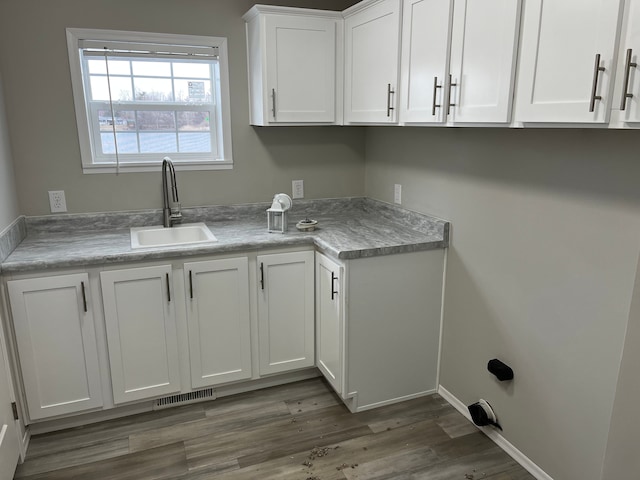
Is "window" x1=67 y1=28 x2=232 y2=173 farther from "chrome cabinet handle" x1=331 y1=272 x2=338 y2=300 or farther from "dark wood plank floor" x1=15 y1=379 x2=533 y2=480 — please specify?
"dark wood plank floor" x1=15 y1=379 x2=533 y2=480

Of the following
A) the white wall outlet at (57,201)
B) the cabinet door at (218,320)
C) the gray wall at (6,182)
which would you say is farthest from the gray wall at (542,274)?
the gray wall at (6,182)

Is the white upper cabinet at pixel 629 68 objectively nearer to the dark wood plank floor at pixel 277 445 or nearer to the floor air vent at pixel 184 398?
the dark wood plank floor at pixel 277 445

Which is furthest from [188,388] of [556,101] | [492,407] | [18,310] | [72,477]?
[556,101]

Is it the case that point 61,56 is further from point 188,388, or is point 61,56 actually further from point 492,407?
point 492,407

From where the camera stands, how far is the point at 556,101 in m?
1.49

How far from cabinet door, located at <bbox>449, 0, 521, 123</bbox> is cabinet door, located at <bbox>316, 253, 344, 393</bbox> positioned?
971 millimetres

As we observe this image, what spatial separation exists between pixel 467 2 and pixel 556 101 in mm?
608

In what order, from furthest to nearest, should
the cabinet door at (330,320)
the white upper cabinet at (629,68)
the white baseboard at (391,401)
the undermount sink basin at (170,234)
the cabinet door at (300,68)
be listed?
the undermount sink basin at (170,234), the cabinet door at (300,68), the white baseboard at (391,401), the cabinet door at (330,320), the white upper cabinet at (629,68)

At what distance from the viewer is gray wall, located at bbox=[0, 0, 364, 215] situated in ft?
8.21

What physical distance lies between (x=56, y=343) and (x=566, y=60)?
2.40m

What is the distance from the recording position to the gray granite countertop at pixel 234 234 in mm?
2293

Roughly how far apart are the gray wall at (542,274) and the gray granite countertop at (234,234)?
0.86 ft

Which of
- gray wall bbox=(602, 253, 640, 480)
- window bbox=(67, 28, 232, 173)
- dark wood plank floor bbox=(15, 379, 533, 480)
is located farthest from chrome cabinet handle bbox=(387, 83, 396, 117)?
dark wood plank floor bbox=(15, 379, 533, 480)

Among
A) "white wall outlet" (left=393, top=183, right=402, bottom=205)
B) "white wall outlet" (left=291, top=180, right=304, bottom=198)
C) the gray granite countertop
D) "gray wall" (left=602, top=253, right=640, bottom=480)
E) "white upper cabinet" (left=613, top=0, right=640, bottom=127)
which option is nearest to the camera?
"white upper cabinet" (left=613, top=0, right=640, bottom=127)
